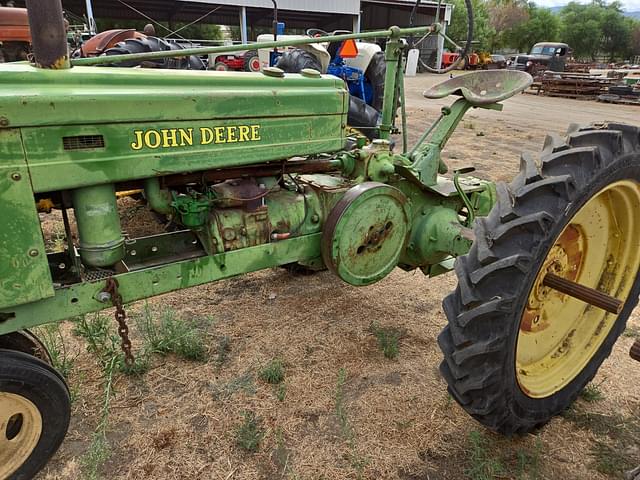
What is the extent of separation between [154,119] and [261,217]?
0.69 metres

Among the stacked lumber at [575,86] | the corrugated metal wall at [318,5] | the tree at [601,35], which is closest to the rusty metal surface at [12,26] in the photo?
the corrugated metal wall at [318,5]

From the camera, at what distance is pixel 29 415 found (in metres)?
1.90

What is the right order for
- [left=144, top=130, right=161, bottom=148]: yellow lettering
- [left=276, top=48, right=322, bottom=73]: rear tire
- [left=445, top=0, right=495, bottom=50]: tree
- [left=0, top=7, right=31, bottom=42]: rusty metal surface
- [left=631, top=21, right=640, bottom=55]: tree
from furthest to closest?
1. [left=631, top=21, right=640, bottom=55]: tree
2. [left=445, top=0, right=495, bottom=50]: tree
3. [left=0, top=7, right=31, bottom=42]: rusty metal surface
4. [left=276, top=48, right=322, bottom=73]: rear tire
5. [left=144, top=130, right=161, bottom=148]: yellow lettering

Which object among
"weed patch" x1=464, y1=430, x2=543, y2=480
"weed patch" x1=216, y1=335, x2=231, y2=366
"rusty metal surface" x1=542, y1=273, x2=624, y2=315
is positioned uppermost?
"rusty metal surface" x1=542, y1=273, x2=624, y2=315

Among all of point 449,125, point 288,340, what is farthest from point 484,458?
point 449,125

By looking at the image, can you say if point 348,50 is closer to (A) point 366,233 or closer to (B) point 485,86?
(B) point 485,86

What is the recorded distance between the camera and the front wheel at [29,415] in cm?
181

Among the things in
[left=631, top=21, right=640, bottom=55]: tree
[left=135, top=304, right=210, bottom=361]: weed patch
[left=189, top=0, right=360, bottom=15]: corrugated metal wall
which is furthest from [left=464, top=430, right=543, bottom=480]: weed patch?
[left=631, top=21, right=640, bottom=55]: tree

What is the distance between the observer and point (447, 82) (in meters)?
3.27

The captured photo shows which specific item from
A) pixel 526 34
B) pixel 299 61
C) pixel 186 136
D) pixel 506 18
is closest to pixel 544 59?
pixel 526 34

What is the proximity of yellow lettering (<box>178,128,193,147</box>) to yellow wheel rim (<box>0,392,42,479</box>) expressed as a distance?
1111 mm

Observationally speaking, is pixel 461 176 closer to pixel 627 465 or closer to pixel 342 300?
pixel 342 300

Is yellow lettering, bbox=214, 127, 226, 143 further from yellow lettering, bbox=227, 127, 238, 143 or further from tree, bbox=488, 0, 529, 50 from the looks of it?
tree, bbox=488, 0, 529, 50

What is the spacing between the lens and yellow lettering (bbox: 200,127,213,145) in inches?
80.4
